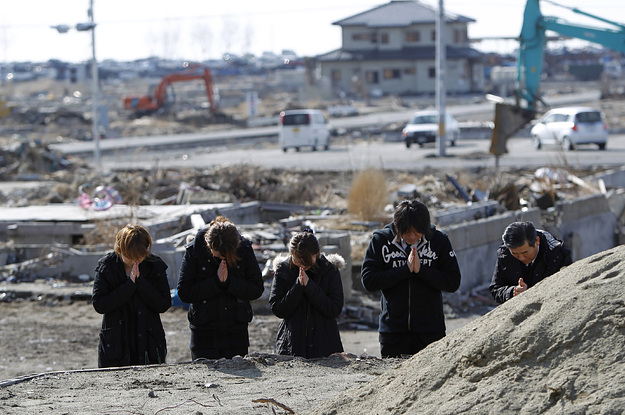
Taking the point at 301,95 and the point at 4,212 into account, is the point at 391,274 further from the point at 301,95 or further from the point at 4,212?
the point at 301,95

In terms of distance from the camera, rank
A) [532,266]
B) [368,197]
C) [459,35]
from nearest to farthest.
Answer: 1. [532,266]
2. [368,197]
3. [459,35]

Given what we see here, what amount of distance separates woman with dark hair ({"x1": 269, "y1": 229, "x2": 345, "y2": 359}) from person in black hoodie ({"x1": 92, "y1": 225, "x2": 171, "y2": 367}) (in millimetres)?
827

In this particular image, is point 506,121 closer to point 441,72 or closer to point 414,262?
point 441,72

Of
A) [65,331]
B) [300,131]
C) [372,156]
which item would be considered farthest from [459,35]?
[65,331]

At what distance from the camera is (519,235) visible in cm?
630

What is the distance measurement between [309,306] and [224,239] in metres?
0.75

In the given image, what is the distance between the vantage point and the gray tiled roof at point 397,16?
79.5 metres

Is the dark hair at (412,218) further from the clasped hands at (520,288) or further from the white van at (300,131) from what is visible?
the white van at (300,131)

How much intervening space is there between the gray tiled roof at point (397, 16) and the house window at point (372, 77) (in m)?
4.84

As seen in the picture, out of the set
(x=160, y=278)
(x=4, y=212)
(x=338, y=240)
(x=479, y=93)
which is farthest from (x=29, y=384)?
(x=479, y=93)

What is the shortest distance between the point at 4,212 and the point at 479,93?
220 feet

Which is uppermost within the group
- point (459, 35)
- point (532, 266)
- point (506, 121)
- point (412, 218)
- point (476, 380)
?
point (459, 35)

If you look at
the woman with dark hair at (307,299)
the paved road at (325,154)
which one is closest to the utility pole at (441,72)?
the paved road at (325,154)

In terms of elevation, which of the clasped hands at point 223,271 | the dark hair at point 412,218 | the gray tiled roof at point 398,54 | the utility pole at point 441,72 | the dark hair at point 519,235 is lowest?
the clasped hands at point 223,271
